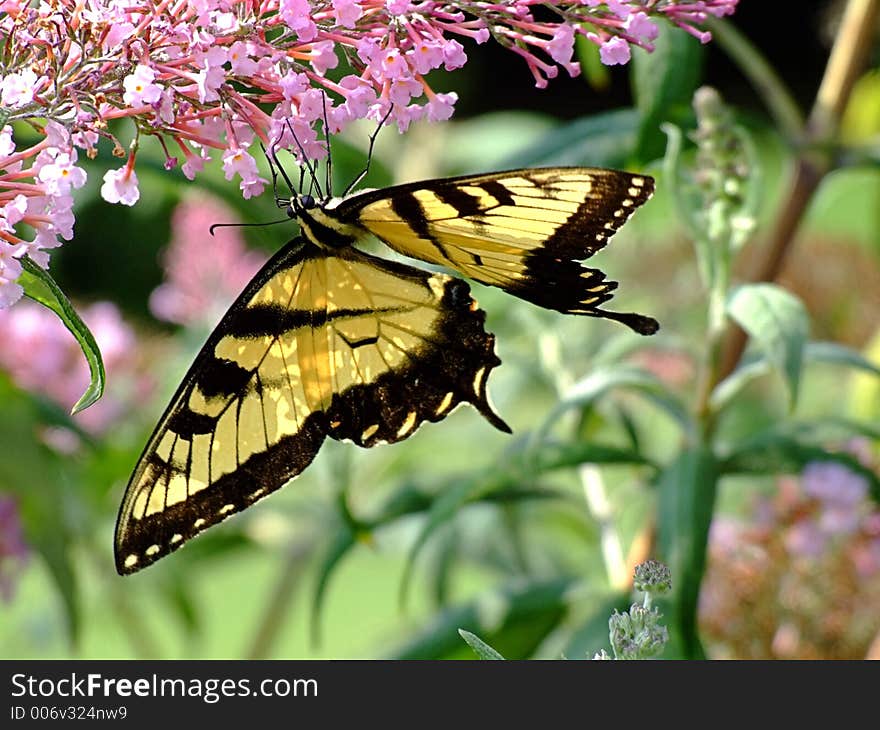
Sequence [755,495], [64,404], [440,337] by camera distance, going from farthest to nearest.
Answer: [64,404] → [755,495] → [440,337]

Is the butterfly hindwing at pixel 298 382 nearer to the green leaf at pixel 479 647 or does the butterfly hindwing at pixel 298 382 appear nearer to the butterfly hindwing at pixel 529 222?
the butterfly hindwing at pixel 529 222

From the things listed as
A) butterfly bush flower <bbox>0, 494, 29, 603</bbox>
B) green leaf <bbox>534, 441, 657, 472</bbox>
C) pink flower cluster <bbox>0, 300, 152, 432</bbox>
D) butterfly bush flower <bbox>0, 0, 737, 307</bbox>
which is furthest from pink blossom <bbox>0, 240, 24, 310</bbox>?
pink flower cluster <bbox>0, 300, 152, 432</bbox>

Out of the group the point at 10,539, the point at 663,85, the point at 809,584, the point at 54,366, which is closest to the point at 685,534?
the point at 809,584

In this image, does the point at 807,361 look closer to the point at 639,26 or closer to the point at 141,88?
the point at 639,26

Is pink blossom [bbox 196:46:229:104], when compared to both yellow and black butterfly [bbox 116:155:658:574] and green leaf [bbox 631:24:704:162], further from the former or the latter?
green leaf [bbox 631:24:704:162]

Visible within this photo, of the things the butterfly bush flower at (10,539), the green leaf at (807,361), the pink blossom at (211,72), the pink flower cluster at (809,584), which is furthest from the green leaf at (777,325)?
the butterfly bush flower at (10,539)

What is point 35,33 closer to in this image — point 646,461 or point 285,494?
point 646,461
